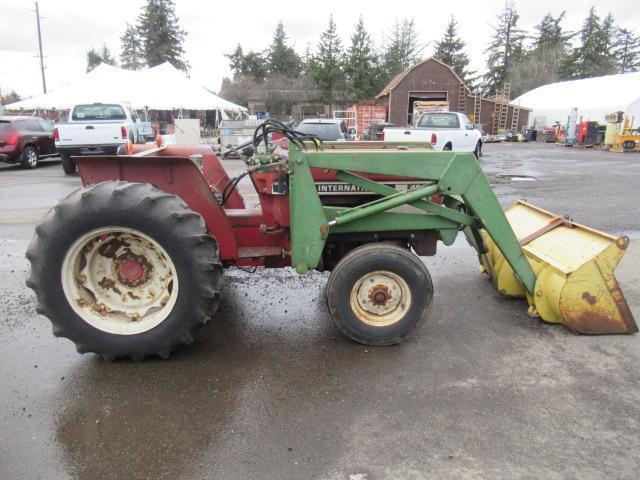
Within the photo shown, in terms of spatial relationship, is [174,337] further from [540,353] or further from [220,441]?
[540,353]

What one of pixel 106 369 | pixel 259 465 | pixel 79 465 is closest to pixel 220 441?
pixel 259 465

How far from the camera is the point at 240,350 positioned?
3.80 m

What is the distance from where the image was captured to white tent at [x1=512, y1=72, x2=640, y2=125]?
103 feet

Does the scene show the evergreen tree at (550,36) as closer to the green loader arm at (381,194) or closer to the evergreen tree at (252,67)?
the evergreen tree at (252,67)

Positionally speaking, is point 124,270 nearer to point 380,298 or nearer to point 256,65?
point 380,298

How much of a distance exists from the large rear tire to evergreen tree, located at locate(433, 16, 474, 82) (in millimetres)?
57428

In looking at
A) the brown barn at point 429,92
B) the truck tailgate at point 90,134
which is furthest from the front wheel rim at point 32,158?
the brown barn at point 429,92

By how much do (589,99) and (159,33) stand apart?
41.5 meters

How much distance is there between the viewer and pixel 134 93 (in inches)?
977

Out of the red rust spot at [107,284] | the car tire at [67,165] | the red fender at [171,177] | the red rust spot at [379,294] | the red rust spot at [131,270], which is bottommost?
the red rust spot at [379,294]

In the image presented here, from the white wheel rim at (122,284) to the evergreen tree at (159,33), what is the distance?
5384 centimetres

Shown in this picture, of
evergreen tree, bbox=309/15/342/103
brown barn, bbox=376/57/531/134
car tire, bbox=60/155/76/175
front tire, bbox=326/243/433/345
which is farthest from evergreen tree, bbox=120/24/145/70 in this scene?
front tire, bbox=326/243/433/345

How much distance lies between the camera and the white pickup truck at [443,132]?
15.6 meters

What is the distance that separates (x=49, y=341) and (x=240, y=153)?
7.13 ft
